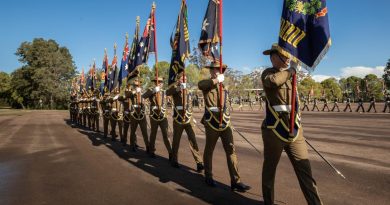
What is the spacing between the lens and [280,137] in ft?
14.8

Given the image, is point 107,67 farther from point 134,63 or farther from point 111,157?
point 111,157

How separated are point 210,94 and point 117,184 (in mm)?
2391

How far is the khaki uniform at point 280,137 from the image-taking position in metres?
4.25

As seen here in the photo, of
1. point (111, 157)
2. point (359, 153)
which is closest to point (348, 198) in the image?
point (359, 153)

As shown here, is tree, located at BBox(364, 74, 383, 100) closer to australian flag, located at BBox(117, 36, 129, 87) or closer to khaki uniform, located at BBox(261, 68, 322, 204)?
australian flag, located at BBox(117, 36, 129, 87)

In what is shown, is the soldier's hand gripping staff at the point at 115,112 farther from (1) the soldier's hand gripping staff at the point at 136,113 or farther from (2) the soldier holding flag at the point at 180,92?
(2) the soldier holding flag at the point at 180,92

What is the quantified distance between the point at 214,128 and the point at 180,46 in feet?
9.94

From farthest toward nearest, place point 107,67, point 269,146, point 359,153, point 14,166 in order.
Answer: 1. point 107,67
2. point 359,153
3. point 14,166
4. point 269,146

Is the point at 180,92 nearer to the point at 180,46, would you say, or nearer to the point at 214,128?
the point at 180,46

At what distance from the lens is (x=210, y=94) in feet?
21.8

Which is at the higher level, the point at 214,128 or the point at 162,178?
the point at 214,128

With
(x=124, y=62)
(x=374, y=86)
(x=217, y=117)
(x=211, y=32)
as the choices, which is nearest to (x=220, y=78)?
(x=217, y=117)

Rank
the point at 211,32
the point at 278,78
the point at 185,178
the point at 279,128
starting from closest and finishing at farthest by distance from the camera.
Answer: the point at 278,78
the point at 279,128
the point at 185,178
the point at 211,32

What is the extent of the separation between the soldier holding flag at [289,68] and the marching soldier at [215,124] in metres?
1.48
